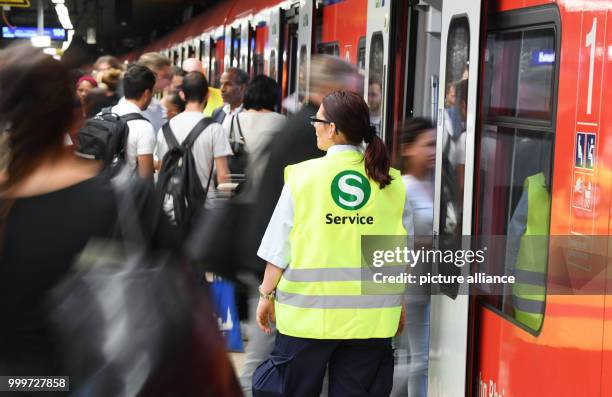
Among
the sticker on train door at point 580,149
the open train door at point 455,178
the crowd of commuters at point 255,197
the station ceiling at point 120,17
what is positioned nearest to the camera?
the crowd of commuters at point 255,197

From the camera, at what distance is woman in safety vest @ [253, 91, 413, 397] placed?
3.82 meters

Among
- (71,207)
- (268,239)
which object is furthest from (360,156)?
(71,207)

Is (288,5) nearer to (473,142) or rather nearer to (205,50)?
(473,142)

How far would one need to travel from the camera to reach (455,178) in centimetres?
480

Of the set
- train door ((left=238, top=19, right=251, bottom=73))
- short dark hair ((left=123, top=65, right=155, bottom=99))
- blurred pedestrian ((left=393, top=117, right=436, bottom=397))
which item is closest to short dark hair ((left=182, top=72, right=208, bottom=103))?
short dark hair ((left=123, top=65, right=155, bottom=99))

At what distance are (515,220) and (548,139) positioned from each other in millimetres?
545

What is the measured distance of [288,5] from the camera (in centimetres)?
1021

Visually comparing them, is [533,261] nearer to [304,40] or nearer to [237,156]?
[237,156]

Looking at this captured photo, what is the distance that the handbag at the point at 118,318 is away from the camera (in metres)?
2.01

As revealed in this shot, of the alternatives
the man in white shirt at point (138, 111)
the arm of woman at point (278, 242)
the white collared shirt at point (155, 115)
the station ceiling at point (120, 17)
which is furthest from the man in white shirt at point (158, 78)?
the station ceiling at point (120, 17)

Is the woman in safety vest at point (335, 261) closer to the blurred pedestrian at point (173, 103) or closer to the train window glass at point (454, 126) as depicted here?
the train window glass at point (454, 126)

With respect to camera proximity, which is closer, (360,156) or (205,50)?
(360,156)

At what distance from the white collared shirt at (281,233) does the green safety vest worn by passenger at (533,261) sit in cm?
66

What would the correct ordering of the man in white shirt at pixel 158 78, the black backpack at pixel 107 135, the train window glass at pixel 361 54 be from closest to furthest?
1. the black backpack at pixel 107 135
2. the train window glass at pixel 361 54
3. the man in white shirt at pixel 158 78
